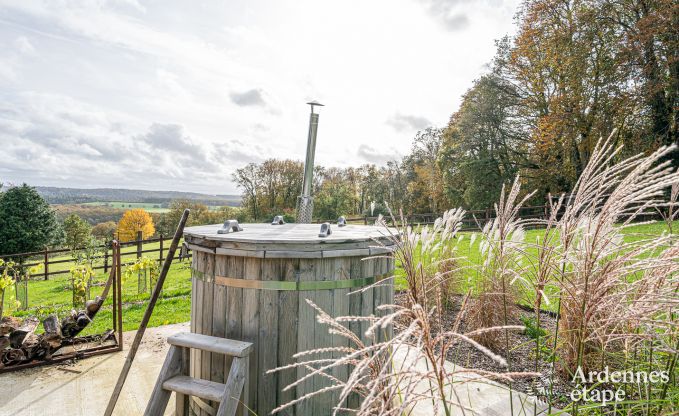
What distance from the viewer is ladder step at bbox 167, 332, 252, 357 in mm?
2281

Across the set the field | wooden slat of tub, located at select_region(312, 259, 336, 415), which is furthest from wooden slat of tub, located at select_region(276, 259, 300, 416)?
the field

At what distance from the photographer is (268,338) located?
2.41 metres

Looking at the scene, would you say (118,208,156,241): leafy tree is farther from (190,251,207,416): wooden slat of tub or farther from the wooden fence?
(190,251,207,416): wooden slat of tub

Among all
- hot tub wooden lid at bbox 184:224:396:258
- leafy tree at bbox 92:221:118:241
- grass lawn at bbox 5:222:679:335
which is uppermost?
hot tub wooden lid at bbox 184:224:396:258

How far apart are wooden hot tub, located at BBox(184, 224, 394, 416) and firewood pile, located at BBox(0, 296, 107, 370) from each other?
90.8 inches

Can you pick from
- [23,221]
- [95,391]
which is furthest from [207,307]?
[23,221]

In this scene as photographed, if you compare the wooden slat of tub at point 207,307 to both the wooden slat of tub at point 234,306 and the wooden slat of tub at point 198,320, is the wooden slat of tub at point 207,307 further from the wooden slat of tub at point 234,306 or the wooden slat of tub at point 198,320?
the wooden slat of tub at point 234,306

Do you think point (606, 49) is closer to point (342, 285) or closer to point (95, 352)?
point (342, 285)

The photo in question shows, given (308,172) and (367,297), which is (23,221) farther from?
(367,297)

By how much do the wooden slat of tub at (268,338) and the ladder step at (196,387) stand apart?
9.8 inches

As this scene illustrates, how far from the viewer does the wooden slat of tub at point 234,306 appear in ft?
8.00

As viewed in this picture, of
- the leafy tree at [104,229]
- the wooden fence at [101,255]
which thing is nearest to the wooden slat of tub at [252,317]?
the wooden fence at [101,255]

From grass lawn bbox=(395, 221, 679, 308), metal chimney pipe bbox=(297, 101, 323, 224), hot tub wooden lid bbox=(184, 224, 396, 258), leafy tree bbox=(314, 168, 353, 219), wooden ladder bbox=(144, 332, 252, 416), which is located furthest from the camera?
leafy tree bbox=(314, 168, 353, 219)

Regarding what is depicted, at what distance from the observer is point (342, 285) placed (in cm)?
246
